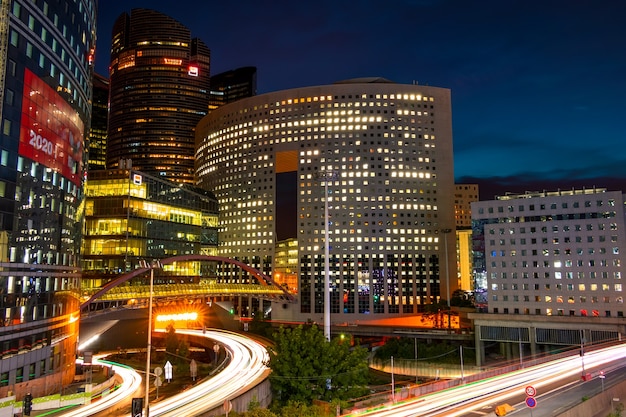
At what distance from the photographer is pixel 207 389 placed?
43719 millimetres

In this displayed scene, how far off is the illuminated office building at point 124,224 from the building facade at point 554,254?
63742 mm

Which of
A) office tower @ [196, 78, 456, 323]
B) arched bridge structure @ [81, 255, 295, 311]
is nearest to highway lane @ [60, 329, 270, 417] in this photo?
arched bridge structure @ [81, 255, 295, 311]

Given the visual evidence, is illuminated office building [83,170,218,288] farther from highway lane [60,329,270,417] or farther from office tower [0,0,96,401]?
office tower [0,0,96,401]

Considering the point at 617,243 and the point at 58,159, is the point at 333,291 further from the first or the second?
the point at 58,159

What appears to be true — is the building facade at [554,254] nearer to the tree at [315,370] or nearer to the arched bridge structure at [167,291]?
the arched bridge structure at [167,291]

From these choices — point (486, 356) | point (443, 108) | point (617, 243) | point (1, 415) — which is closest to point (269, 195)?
point (443, 108)

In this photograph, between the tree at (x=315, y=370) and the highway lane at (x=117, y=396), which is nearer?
the highway lane at (x=117, y=396)

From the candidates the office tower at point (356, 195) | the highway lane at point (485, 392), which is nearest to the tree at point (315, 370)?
the highway lane at point (485, 392)

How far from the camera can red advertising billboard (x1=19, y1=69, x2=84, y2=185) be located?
141 ft

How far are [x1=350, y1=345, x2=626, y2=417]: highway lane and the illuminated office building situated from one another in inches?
2719

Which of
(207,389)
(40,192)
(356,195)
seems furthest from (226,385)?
(356,195)

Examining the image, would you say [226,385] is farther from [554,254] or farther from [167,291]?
[554,254]

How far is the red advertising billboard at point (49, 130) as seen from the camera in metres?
Answer: 42.8

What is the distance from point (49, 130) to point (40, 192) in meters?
6.04
